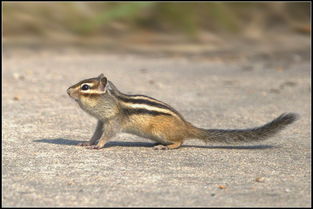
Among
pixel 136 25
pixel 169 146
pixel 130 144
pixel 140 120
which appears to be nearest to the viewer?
pixel 140 120

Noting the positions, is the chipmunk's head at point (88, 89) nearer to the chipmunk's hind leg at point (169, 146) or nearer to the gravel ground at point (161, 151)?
the gravel ground at point (161, 151)

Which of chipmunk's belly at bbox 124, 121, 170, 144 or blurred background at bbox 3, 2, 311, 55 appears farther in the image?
blurred background at bbox 3, 2, 311, 55

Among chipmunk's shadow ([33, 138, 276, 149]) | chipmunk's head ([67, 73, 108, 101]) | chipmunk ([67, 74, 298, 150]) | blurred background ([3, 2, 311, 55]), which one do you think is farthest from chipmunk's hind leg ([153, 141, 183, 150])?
blurred background ([3, 2, 311, 55])

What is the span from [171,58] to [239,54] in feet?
4.78

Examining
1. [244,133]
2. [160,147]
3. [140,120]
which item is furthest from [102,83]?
[244,133]

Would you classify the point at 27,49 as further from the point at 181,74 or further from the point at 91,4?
the point at 181,74

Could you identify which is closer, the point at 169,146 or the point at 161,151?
the point at 161,151

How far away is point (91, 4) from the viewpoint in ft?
50.4

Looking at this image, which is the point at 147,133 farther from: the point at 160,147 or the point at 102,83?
the point at 102,83

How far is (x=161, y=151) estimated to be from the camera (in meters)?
6.17

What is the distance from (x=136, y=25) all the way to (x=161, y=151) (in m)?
9.60

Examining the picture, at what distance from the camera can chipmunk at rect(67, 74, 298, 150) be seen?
6.18 m

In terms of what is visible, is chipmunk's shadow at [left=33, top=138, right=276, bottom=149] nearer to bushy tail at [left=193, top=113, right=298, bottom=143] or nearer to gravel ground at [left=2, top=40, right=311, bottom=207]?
gravel ground at [left=2, top=40, right=311, bottom=207]

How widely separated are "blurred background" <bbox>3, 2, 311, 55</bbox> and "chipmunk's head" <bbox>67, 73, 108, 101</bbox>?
315 inches
